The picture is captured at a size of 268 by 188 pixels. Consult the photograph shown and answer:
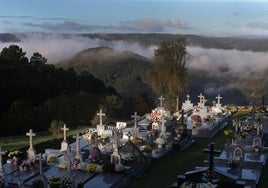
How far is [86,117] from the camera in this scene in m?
33.9

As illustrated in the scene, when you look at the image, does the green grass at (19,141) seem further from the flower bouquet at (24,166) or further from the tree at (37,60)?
the tree at (37,60)

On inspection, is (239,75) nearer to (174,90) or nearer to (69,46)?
(69,46)

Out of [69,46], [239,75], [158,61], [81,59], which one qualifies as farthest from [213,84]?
[158,61]

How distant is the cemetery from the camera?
47.7ft

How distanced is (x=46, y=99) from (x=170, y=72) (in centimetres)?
934

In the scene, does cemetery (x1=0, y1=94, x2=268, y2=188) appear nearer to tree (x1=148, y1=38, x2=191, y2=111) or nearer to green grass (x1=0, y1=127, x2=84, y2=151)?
green grass (x1=0, y1=127, x2=84, y2=151)

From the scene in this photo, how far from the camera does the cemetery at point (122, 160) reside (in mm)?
14539

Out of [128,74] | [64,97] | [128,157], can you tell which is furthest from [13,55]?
[128,74]

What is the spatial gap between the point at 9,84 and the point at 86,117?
609 cm

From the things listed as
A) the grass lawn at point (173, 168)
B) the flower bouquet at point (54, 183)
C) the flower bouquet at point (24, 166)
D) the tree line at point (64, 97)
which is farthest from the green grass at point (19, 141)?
the flower bouquet at point (54, 183)

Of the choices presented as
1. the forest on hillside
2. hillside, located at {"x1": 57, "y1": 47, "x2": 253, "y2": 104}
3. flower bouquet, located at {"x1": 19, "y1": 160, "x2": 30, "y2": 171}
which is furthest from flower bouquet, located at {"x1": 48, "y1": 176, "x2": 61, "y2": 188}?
hillside, located at {"x1": 57, "y1": 47, "x2": 253, "y2": 104}

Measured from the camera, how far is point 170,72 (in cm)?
3438

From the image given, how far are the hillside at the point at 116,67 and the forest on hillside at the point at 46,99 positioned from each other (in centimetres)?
2348

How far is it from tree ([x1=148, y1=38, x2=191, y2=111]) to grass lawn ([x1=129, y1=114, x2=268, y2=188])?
1120 centimetres
